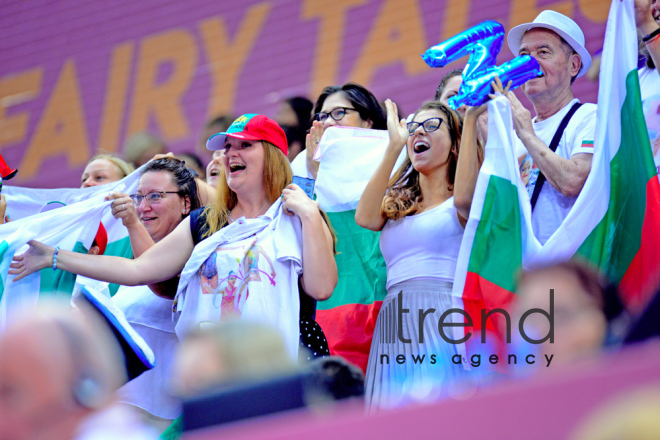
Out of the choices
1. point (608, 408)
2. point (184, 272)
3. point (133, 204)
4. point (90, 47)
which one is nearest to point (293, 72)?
point (90, 47)

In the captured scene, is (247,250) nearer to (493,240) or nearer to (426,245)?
(426,245)

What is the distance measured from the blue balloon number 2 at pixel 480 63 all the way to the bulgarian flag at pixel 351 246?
21.8 inches

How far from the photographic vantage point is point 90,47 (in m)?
8.62

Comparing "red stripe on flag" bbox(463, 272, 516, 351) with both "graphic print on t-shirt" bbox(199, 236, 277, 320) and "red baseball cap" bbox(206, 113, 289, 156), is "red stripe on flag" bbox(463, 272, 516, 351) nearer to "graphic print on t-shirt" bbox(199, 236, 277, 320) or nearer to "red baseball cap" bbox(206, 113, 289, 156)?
"graphic print on t-shirt" bbox(199, 236, 277, 320)

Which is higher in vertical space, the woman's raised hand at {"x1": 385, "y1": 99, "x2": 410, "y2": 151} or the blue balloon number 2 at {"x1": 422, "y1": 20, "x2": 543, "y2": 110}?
the blue balloon number 2 at {"x1": 422, "y1": 20, "x2": 543, "y2": 110}

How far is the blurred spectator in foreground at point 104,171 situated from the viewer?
4.54 meters

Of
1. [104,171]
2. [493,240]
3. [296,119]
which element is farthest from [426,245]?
[104,171]

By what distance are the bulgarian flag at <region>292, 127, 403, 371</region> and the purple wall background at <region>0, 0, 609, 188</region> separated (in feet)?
7.72

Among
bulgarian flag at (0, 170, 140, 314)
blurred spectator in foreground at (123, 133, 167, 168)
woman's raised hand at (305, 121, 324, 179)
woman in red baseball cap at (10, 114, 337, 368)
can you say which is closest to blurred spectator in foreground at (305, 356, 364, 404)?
woman in red baseball cap at (10, 114, 337, 368)

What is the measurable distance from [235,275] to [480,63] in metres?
1.36

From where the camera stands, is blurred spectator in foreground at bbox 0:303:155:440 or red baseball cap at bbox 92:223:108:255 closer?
blurred spectator in foreground at bbox 0:303:155:440

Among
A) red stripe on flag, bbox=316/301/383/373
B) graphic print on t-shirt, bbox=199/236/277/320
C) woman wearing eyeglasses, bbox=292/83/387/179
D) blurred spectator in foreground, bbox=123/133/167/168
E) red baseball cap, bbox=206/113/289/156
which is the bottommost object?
red stripe on flag, bbox=316/301/383/373

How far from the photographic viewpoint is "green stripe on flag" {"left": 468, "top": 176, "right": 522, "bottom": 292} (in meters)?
2.90

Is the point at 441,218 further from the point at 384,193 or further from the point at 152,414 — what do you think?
the point at 152,414
